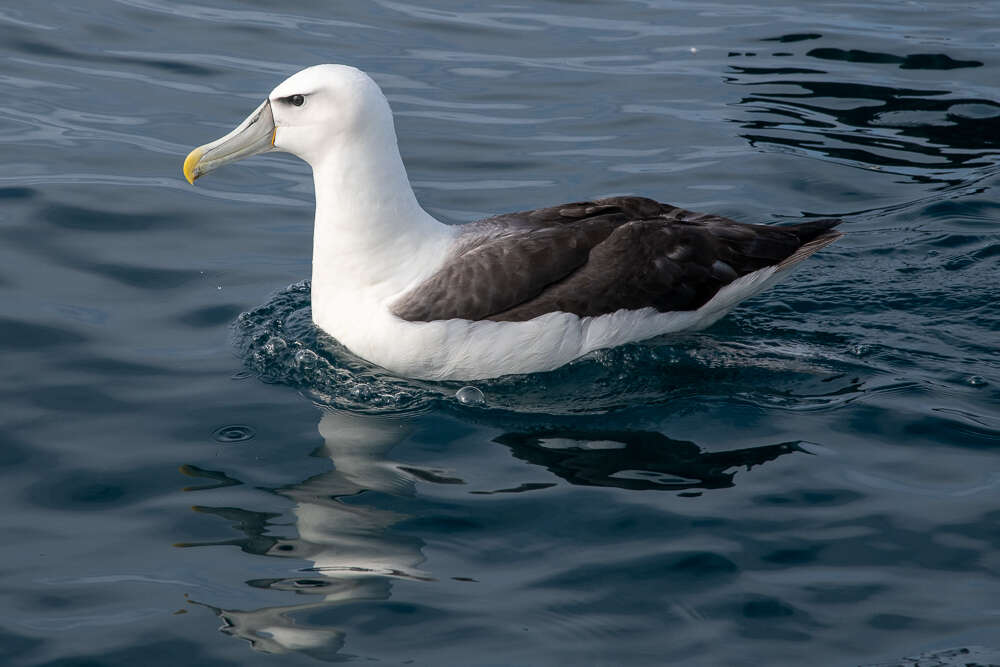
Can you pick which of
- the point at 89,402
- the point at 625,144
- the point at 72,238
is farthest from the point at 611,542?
the point at 625,144

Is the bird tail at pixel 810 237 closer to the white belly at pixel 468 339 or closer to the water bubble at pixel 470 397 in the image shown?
the white belly at pixel 468 339

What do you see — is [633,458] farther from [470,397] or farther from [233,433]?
[233,433]

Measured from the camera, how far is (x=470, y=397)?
7.59 m

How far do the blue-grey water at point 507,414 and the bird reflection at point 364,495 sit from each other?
2 centimetres

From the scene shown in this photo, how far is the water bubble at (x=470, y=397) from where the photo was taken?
754 centimetres

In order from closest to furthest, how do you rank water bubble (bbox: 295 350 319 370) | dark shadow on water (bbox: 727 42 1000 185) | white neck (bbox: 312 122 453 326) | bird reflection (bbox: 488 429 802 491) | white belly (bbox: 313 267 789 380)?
bird reflection (bbox: 488 429 802 491) < white belly (bbox: 313 267 789 380) < white neck (bbox: 312 122 453 326) < water bubble (bbox: 295 350 319 370) < dark shadow on water (bbox: 727 42 1000 185)

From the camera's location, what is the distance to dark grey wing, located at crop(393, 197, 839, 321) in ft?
25.3

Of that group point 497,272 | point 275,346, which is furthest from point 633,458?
point 275,346

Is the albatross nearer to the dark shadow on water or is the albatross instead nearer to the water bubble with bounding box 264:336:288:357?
the water bubble with bounding box 264:336:288:357

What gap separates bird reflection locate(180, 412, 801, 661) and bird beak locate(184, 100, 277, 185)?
1.78 meters

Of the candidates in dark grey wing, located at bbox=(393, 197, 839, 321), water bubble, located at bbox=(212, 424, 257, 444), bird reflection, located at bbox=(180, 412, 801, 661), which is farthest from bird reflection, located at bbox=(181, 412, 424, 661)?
dark grey wing, located at bbox=(393, 197, 839, 321)

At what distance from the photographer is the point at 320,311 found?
8156 millimetres

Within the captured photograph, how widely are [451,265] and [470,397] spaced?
82 cm

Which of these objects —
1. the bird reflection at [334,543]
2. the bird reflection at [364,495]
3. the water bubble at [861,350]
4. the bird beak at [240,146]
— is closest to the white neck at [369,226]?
the bird beak at [240,146]
